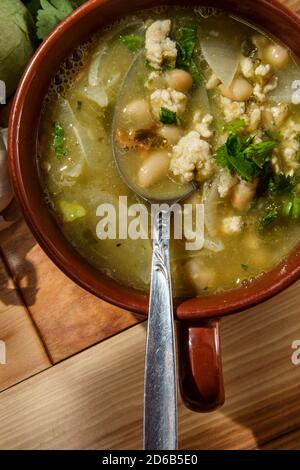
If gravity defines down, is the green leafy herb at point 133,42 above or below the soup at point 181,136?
above

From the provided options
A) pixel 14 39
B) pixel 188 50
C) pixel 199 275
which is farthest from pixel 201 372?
pixel 14 39

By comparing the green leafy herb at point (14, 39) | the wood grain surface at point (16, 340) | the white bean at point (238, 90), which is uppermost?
the green leafy herb at point (14, 39)

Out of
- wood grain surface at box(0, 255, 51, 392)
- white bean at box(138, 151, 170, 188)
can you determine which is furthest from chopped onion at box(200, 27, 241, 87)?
wood grain surface at box(0, 255, 51, 392)

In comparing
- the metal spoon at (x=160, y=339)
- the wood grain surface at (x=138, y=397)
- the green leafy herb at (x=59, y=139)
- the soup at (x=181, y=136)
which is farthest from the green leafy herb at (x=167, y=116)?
the wood grain surface at (x=138, y=397)

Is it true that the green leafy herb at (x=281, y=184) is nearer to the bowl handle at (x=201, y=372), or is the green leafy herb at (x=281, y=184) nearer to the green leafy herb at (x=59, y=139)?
the bowl handle at (x=201, y=372)

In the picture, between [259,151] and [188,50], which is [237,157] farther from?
[188,50]

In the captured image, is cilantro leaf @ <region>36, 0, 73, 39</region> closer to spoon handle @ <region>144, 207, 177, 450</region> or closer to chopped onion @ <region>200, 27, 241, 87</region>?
chopped onion @ <region>200, 27, 241, 87</region>
